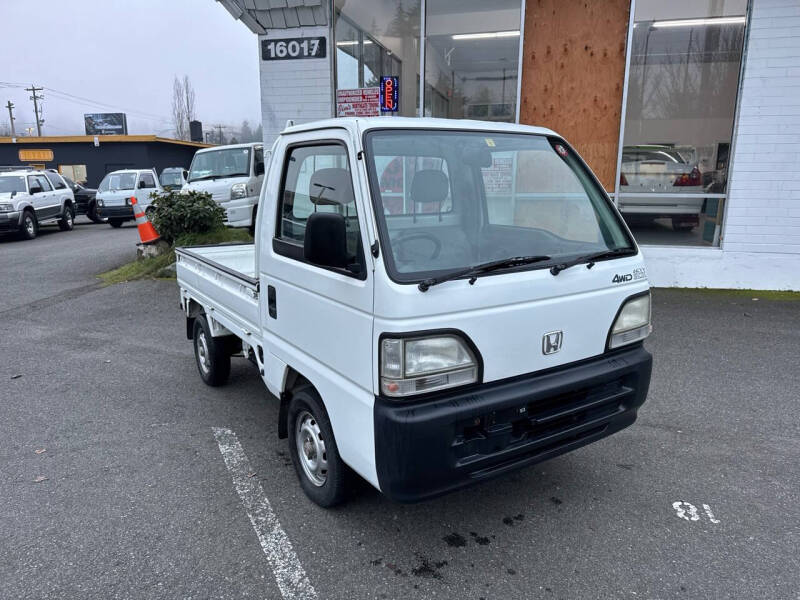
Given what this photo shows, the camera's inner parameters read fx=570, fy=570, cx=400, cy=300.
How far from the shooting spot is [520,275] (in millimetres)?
2717

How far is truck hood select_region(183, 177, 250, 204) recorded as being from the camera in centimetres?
1195

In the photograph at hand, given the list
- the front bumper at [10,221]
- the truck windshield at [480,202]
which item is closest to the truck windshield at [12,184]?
the front bumper at [10,221]

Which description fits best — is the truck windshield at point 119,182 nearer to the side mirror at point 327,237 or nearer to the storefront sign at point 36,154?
the storefront sign at point 36,154

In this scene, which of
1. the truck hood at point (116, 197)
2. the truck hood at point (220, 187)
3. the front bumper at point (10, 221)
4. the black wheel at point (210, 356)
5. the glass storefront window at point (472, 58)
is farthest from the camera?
the truck hood at point (116, 197)

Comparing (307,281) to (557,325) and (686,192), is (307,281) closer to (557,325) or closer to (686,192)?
(557,325)

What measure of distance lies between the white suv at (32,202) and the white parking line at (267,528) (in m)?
15.7

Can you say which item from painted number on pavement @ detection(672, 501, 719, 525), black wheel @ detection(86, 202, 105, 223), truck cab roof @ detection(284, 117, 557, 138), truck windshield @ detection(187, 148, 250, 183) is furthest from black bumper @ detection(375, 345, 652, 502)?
black wheel @ detection(86, 202, 105, 223)

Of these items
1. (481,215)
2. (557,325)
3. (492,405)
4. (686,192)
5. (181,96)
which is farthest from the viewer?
(181,96)

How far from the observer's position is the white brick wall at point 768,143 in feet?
25.4

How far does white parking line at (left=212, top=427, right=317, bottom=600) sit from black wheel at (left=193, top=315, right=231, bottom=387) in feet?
3.28

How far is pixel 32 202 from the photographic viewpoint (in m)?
17.0

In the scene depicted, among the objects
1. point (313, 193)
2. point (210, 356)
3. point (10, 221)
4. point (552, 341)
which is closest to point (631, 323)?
point (552, 341)

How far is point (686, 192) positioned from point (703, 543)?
6.94 meters

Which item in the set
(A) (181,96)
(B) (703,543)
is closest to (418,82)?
(B) (703,543)
